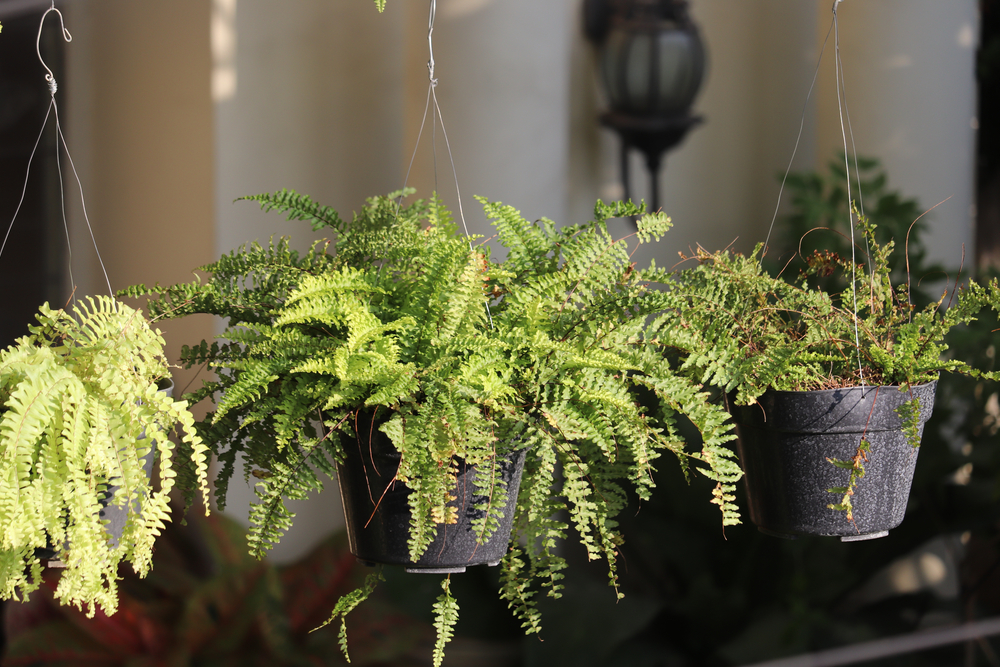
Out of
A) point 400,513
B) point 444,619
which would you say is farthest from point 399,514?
point 444,619

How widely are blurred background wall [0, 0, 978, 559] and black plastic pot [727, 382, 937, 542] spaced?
4.80 ft

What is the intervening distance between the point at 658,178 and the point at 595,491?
81.4 inches

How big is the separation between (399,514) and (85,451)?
354 millimetres

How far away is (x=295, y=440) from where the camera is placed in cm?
95

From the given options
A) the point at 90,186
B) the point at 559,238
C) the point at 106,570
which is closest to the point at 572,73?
the point at 90,186

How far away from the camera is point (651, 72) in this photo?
257 cm

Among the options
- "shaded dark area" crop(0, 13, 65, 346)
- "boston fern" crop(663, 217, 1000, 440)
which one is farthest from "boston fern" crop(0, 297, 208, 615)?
"shaded dark area" crop(0, 13, 65, 346)

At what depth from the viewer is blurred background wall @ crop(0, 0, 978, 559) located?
2.27 m

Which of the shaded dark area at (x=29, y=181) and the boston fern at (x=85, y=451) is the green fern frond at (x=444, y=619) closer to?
the boston fern at (x=85, y=451)

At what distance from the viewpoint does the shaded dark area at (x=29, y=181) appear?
2.18 meters

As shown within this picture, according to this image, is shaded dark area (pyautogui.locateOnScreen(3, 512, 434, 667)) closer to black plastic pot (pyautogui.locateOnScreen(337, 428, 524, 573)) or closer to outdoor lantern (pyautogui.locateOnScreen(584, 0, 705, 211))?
black plastic pot (pyautogui.locateOnScreen(337, 428, 524, 573))

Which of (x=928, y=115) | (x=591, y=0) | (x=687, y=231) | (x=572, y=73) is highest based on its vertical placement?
(x=591, y=0)

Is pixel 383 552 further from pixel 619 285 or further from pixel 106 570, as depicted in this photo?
pixel 619 285

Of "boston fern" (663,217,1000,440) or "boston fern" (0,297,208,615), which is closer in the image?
"boston fern" (0,297,208,615)
